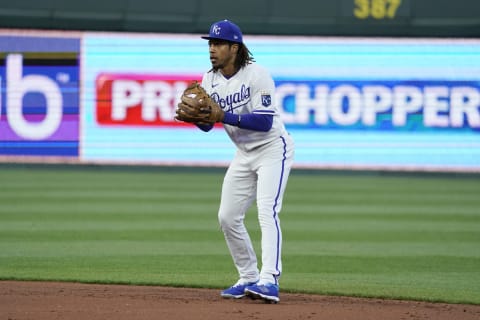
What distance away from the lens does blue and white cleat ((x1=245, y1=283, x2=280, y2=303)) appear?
7.20 metres

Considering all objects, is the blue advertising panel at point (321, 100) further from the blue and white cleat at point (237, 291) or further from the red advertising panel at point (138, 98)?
the blue and white cleat at point (237, 291)

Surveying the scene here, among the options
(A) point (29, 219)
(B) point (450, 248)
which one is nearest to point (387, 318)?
(B) point (450, 248)

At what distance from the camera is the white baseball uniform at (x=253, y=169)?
7.26m

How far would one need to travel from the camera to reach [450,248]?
422 inches

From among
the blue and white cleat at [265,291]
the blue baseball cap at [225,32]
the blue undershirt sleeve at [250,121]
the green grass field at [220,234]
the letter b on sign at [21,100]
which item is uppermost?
the blue baseball cap at [225,32]

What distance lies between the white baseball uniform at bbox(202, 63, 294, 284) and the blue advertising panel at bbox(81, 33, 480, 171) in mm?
11751

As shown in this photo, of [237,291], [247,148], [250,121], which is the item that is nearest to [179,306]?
[237,291]

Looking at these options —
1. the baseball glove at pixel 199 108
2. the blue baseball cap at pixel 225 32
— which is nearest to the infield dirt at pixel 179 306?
the baseball glove at pixel 199 108

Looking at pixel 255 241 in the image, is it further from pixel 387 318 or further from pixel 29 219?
pixel 387 318

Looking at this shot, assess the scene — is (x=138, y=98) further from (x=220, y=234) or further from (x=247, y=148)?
(x=247, y=148)

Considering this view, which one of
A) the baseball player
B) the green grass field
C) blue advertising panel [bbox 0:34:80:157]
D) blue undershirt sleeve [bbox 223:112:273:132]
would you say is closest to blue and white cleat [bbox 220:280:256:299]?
the baseball player

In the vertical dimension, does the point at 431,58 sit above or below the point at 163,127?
above

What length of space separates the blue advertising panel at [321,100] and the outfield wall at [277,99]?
2 cm

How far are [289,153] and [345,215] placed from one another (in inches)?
239
